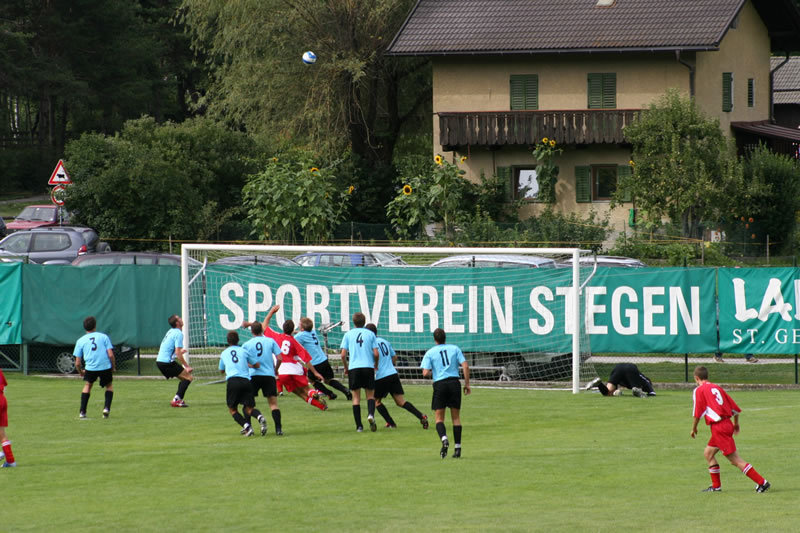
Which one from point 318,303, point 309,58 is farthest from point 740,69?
point 318,303

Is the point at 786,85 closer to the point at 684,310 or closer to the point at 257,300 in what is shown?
the point at 684,310

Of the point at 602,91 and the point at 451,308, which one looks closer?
the point at 451,308

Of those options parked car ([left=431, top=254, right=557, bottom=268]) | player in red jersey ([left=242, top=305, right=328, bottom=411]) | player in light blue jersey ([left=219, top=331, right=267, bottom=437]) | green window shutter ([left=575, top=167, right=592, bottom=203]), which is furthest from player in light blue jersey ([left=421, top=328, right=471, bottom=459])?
green window shutter ([left=575, top=167, right=592, bottom=203])

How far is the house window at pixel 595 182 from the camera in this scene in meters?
44.5

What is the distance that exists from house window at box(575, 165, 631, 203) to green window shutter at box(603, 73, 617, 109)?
2.46 meters

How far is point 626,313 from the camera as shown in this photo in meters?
22.8

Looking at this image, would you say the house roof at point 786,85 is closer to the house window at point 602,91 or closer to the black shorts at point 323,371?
the house window at point 602,91

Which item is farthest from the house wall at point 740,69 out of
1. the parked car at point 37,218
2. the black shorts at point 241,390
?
the black shorts at point 241,390

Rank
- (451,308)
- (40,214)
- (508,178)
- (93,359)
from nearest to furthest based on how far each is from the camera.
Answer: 1. (93,359)
2. (451,308)
3. (508,178)
4. (40,214)

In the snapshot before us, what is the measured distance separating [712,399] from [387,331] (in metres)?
12.3

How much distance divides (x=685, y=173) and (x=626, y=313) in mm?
15944

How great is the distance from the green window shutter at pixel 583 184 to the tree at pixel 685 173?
202 inches

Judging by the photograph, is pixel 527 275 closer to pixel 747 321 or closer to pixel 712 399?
pixel 747 321

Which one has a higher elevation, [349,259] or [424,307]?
[349,259]
